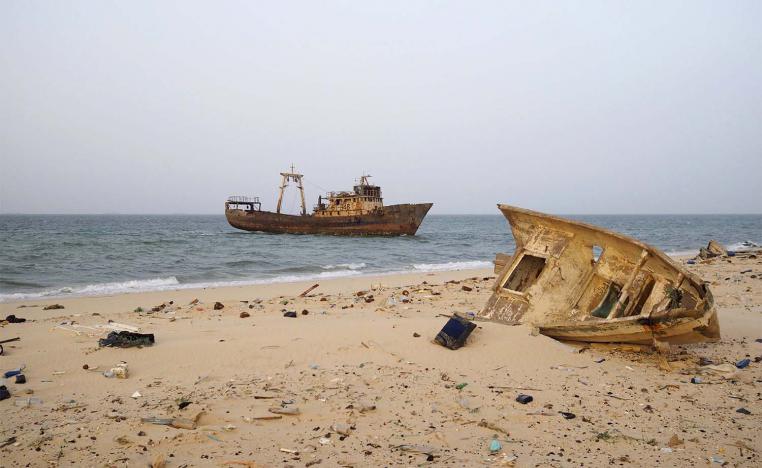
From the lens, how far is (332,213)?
37000 mm

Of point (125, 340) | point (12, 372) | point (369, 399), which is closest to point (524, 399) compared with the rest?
point (369, 399)

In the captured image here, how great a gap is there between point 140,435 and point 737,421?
4.47m

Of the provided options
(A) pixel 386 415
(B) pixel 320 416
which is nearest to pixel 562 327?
(A) pixel 386 415

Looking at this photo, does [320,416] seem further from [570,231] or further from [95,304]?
[95,304]

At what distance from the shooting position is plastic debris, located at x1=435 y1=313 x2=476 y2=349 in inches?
203

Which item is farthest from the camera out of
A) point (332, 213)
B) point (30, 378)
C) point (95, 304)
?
point (332, 213)

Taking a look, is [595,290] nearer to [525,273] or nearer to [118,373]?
[525,273]

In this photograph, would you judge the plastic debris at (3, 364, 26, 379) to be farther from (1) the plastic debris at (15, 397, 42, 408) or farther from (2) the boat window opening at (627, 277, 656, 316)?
(2) the boat window opening at (627, 277, 656, 316)

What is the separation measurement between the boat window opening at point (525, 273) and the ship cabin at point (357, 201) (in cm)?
2817

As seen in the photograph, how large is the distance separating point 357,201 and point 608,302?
101 feet

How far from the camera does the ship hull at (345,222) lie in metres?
35.3

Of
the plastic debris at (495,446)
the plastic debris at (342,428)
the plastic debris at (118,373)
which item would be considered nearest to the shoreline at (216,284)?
the plastic debris at (118,373)

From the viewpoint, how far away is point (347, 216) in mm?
35344

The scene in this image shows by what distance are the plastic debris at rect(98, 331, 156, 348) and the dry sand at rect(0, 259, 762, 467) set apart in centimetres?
14
